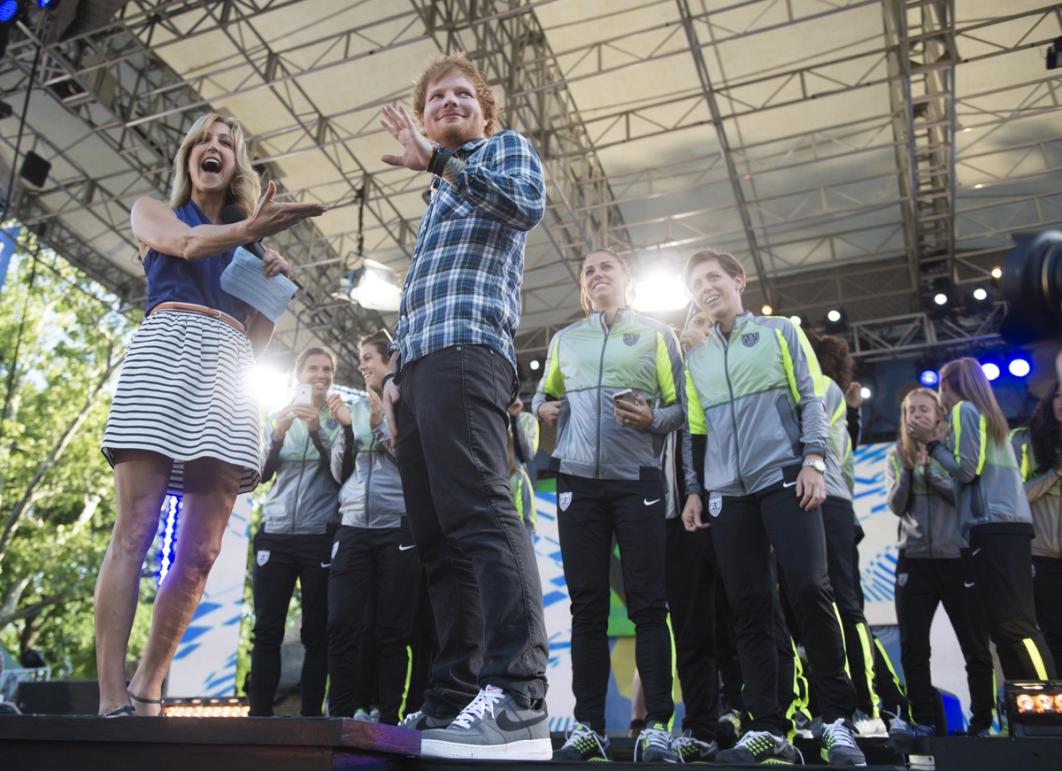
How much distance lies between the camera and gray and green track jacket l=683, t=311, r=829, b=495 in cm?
259

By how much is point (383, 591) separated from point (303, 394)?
92 cm

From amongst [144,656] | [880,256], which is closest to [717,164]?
[880,256]

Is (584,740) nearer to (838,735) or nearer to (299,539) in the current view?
(838,735)

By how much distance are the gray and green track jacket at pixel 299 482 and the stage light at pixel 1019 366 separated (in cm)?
903

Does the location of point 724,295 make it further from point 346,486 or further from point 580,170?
point 580,170

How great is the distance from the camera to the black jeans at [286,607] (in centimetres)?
378

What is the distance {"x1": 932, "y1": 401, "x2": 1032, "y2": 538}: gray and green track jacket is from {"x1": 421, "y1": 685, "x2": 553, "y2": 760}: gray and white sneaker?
263cm

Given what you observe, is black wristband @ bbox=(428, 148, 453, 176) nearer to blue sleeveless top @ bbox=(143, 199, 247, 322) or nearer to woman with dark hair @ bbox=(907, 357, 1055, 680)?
blue sleeveless top @ bbox=(143, 199, 247, 322)

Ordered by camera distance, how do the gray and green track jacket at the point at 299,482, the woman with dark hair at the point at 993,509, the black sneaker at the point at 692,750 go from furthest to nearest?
the gray and green track jacket at the point at 299,482 < the woman with dark hair at the point at 993,509 < the black sneaker at the point at 692,750

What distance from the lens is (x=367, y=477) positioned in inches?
154

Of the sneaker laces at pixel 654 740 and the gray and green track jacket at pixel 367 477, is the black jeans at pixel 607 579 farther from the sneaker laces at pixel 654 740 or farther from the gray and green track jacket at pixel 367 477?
the gray and green track jacket at pixel 367 477

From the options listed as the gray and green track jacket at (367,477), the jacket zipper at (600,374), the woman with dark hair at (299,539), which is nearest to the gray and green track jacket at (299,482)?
the woman with dark hair at (299,539)

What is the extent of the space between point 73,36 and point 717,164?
272 inches

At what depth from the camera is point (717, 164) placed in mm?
10703
